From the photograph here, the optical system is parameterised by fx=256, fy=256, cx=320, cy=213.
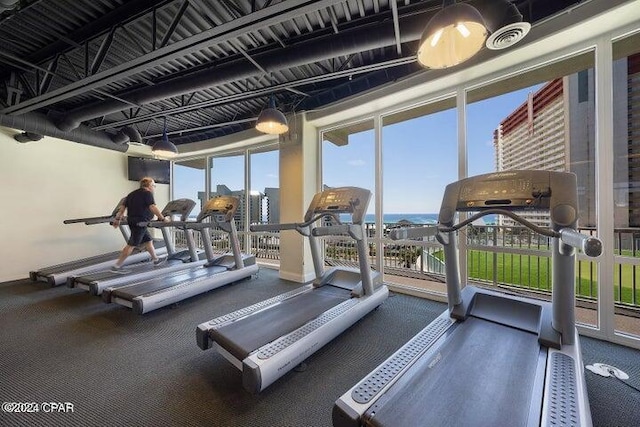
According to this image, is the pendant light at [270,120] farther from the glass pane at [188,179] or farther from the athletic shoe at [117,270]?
the glass pane at [188,179]

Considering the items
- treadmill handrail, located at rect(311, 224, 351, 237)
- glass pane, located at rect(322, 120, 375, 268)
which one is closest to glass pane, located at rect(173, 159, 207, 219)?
glass pane, located at rect(322, 120, 375, 268)

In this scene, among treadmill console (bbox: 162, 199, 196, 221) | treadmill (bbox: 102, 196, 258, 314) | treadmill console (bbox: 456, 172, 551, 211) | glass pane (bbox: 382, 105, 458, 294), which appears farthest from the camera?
treadmill console (bbox: 162, 199, 196, 221)

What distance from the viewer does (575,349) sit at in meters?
1.67

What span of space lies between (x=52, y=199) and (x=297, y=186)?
4.91m

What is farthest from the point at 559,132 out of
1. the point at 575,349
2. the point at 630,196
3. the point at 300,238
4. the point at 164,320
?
the point at 164,320

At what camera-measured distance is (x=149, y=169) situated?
655 centimetres

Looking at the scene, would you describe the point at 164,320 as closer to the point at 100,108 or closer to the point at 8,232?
the point at 100,108

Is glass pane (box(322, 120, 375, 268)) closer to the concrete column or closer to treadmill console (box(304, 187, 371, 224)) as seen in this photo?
the concrete column

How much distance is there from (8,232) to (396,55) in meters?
7.00

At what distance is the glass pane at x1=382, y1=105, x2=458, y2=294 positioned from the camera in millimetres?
3822

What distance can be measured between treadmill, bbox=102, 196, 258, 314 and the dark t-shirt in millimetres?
328

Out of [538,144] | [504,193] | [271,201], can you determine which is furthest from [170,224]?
[538,144]

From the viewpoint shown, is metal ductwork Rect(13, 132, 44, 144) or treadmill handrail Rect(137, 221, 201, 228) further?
metal ductwork Rect(13, 132, 44, 144)

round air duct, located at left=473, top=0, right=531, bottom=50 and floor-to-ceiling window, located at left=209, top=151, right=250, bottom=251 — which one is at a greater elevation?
round air duct, located at left=473, top=0, right=531, bottom=50
